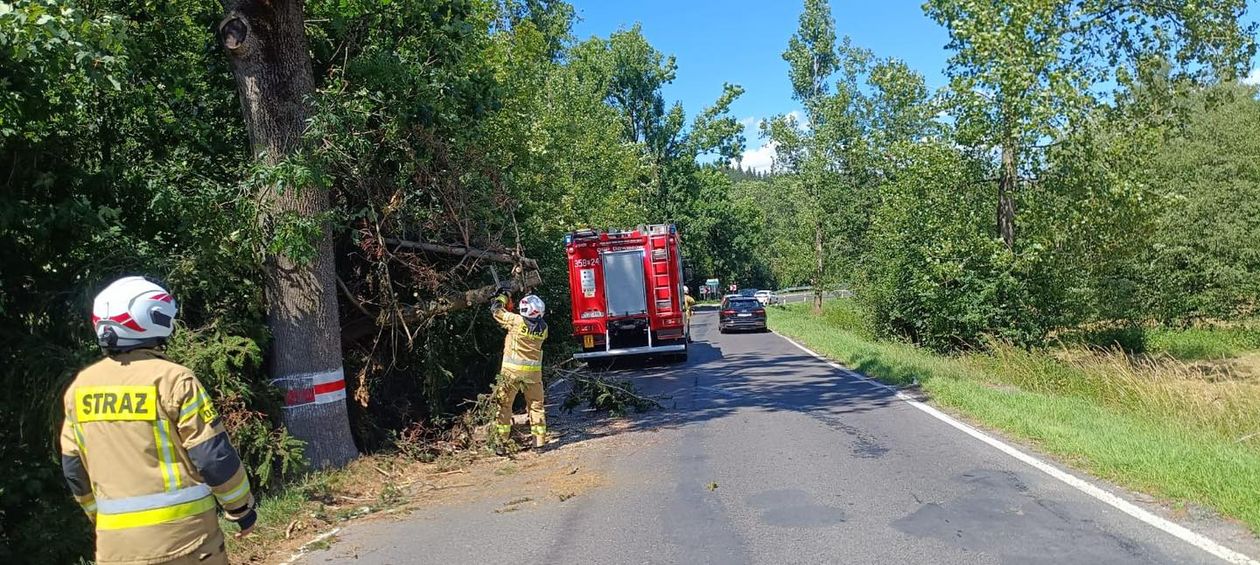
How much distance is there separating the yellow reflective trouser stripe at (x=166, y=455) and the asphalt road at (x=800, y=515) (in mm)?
2444

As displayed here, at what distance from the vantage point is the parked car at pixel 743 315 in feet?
109

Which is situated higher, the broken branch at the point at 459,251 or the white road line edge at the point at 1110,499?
the broken branch at the point at 459,251

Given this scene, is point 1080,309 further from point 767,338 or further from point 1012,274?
point 767,338

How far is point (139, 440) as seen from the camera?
131 inches

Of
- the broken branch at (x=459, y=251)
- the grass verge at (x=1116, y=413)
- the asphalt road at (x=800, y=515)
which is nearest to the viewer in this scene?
the asphalt road at (x=800, y=515)

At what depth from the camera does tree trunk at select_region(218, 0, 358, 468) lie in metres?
7.98

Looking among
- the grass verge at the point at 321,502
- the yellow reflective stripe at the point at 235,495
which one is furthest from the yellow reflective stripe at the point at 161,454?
the grass verge at the point at 321,502

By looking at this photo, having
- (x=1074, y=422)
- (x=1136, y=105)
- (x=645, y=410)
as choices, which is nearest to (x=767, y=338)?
(x=1136, y=105)

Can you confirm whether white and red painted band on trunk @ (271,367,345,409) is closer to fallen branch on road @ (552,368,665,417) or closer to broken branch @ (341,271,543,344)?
broken branch @ (341,271,543,344)

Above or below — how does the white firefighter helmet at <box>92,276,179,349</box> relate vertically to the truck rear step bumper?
above

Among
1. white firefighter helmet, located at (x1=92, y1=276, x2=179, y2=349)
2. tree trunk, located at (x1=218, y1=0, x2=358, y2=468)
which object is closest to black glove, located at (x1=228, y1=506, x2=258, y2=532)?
white firefighter helmet, located at (x1=92, y1=276, x2=179, y2=349)

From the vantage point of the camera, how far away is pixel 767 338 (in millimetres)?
29344

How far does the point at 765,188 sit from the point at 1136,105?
104m

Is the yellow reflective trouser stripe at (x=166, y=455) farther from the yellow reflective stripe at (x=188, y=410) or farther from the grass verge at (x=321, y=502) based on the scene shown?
the grass verge at (x=321, y=502)
